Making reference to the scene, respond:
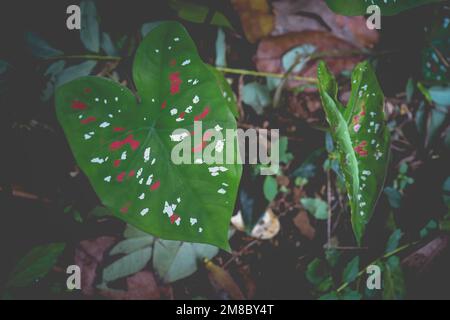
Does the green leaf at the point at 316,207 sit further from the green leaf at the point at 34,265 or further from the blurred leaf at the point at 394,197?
the green leaf at the point at 34,265

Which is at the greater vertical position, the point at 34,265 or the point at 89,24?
the point at 89,24

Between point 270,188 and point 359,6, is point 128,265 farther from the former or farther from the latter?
point 359,6

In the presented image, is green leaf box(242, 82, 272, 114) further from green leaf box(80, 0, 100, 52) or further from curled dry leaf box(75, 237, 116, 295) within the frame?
curled dry leaf box(75, 237, 116, 295)

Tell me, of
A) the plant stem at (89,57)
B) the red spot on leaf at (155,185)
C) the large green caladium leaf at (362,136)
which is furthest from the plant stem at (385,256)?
the plant stem at (89,57)

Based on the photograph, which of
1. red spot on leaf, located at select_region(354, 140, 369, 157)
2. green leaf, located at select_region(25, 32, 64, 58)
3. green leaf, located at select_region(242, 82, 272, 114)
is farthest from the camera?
green leaf, located at select_region(242, 82, 272, 114)

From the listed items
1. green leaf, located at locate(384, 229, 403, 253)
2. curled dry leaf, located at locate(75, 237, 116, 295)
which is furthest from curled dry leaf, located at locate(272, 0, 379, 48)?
curled dry leaf, located at locate(75, 237, 116, 295)

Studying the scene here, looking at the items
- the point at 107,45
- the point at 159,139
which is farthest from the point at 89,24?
the point at 159,139
